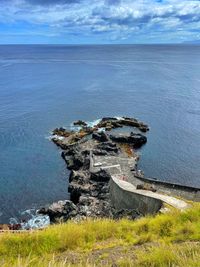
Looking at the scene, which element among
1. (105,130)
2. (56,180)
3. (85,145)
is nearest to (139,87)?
(105,130)

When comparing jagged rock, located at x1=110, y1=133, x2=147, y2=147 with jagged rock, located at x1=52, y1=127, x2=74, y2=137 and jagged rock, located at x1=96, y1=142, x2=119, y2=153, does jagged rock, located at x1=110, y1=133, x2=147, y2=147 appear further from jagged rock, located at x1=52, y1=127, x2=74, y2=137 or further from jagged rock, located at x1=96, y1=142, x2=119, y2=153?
jagged rock, located at x1=52, y1=127, x2=74, y2=137

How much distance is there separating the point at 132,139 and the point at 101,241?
164 ft

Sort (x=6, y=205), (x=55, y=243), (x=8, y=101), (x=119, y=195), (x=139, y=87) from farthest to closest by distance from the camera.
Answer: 1. (x=139, y=87)
2. (x=8, y=101)
3. (x=6, y=205)
4. (x=119, y=195)
5. (x=55, y=243)

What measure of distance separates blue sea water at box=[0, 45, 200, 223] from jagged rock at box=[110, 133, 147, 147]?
78.0 inches

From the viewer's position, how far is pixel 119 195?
3694 cm

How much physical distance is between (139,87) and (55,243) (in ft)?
342

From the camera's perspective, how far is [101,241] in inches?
549

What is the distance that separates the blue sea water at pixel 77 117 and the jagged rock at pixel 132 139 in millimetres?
1981

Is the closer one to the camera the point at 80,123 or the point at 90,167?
the point at 90,167

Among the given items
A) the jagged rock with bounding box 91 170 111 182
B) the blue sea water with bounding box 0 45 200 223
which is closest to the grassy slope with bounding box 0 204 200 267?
the blue sea water with bounding box 0 45 200 223

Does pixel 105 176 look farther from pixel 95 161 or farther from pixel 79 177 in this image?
pixel 95 161

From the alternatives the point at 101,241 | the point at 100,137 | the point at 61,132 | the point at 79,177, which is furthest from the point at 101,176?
the point at 101,241

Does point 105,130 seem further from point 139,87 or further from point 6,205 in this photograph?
point 139,87

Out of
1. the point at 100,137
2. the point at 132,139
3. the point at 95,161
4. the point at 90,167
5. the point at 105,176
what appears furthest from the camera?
the point at 132,139
